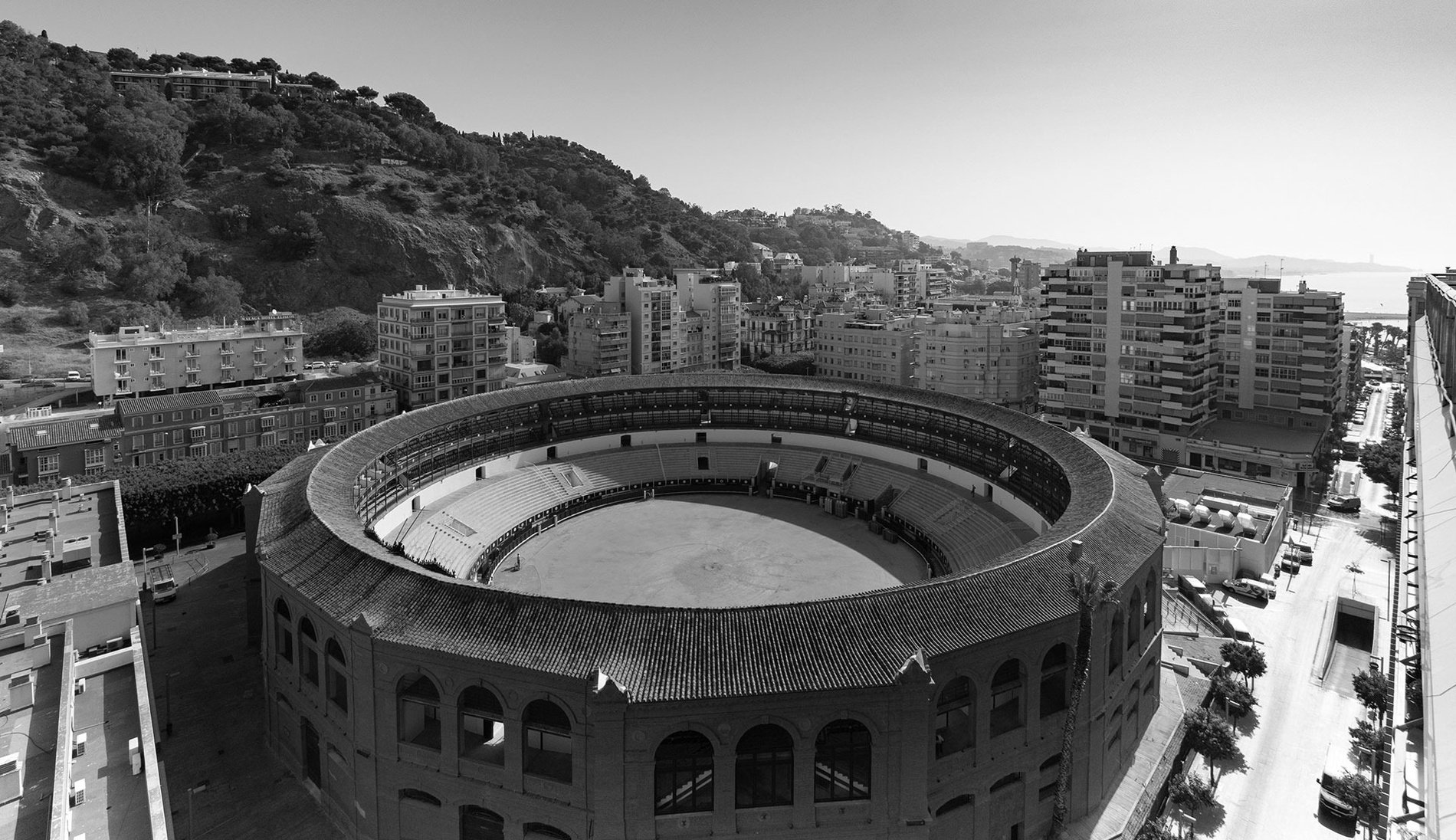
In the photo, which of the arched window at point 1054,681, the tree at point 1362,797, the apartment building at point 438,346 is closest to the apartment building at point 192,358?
the apartment building at point 438,346

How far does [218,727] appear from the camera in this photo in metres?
27.1

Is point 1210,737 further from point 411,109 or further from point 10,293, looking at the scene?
point 411,109

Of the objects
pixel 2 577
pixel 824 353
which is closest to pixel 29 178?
pixel 2 577

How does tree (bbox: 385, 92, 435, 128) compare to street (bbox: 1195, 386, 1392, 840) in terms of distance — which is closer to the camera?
street (bbox: 1195, 386, 1392, 840)

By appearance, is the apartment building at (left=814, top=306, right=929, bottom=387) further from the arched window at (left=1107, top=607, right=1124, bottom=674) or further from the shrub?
the shrub

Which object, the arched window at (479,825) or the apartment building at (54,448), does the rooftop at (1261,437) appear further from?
the apartment building at (54,448)

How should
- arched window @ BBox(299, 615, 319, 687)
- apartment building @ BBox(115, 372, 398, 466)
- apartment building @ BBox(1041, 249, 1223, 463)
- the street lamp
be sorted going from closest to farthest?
the street lamp < arched window @ BBox(299, 615, 319, 687) < apartment building @ BBox(115, 372, 398, 466) < apartment building @ BBox(1041, 249, 1223, 463)

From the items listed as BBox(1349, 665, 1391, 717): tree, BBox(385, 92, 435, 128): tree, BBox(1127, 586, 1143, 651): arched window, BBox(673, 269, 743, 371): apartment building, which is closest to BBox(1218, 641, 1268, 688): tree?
BBox(1349, 665, 1391, 717): tree

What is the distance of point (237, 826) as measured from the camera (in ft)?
73.4

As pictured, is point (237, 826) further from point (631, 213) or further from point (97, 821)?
point (631, 213)

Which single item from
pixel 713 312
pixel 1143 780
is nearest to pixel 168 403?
pixel 713 312

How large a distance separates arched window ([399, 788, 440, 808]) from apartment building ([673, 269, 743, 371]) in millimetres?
70226

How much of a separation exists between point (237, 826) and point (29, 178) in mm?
87260

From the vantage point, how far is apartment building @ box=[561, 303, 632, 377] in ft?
263
